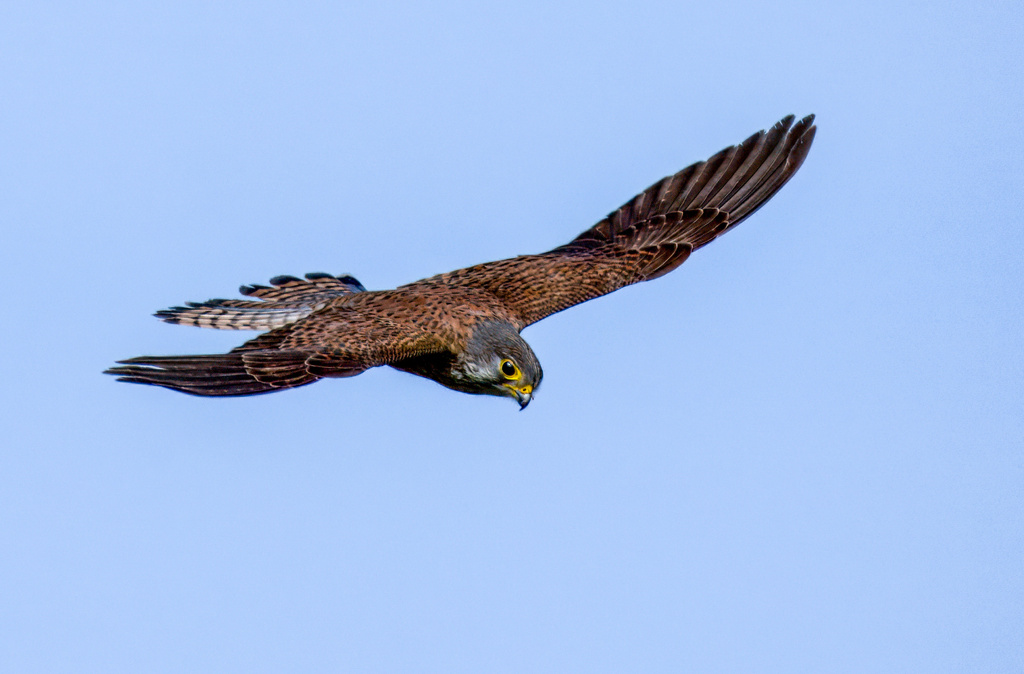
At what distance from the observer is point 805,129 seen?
13.3 metres

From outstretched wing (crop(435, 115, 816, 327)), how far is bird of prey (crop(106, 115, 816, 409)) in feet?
0.04

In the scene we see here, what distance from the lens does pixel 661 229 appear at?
44.8 ft

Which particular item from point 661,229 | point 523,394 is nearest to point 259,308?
point 523,394

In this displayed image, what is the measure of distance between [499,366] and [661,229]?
272 centimetres

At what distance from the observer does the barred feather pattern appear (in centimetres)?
1281

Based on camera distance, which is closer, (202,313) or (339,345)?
(339,345)

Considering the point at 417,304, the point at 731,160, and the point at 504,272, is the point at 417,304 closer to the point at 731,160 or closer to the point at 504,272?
the point at 504,272

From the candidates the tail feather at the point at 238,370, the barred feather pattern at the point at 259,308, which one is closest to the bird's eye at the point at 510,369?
the tail feather at the point at 238,370

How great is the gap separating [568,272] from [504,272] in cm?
56

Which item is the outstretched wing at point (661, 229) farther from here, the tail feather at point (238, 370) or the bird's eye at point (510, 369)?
the tail feather at point (238, 370)

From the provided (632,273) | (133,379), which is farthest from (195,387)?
(632,273)

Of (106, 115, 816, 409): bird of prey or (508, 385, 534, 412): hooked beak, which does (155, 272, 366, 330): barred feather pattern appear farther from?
(508, 385, 534, 412): hooked beak

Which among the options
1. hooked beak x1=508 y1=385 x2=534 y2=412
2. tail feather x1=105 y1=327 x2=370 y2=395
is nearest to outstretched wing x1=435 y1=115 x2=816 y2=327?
hooked beak x1=508 y1=385 x2=534 y2=412

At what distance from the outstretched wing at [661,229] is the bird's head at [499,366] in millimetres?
1096
